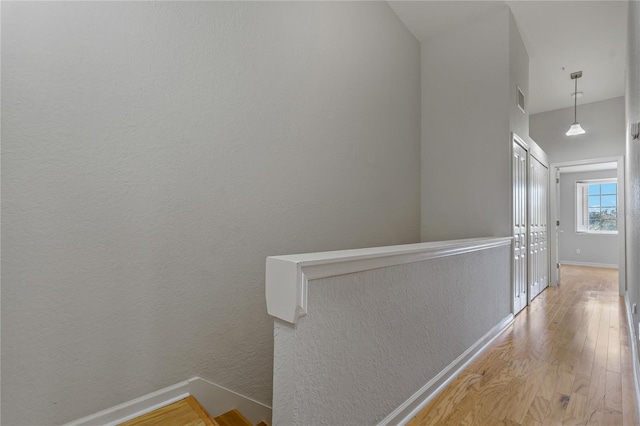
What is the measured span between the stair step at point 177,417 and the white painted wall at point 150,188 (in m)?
0.11

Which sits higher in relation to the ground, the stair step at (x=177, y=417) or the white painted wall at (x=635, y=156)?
the white painted wall at (x=635, y=156)

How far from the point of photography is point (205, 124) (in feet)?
5.53

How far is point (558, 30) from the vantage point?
3459mm

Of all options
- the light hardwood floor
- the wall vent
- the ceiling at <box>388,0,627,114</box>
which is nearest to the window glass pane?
the ceiling at <box>388,0,627,114</box>

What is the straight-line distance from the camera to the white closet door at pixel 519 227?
3.28 m

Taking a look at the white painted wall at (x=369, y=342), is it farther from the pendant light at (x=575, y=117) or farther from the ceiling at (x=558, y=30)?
the pendant light at (x=575, y=117)

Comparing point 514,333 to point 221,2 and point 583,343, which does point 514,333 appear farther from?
point 221,2

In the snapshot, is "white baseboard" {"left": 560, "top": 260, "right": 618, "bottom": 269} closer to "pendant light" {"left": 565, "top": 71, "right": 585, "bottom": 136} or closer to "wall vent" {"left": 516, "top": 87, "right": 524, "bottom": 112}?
"pendant light" {"left": 565, "top": 71, "right": 585, "bottom": 136}

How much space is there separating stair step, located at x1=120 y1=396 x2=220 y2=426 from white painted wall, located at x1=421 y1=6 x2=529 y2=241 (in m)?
2.95

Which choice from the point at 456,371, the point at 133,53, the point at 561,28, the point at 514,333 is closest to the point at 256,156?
the point at 133,53

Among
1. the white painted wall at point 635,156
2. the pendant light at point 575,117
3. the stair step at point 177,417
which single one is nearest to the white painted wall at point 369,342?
the stair step at point 177,417

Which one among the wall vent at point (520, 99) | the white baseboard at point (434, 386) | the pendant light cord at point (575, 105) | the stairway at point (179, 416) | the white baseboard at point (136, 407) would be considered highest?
the pendant light cord at point (575, 105)

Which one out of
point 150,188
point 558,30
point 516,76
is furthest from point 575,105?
point 150,188

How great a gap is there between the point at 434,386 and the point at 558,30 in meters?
4.02
